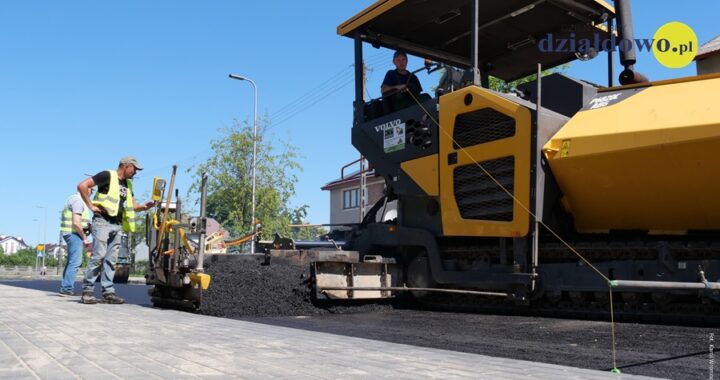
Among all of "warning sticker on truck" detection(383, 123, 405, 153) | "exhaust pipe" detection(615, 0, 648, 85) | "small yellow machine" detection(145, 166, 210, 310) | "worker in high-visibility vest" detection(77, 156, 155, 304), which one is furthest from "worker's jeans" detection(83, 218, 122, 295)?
"exhaust pipe" detection(615, 0, 648, 85)

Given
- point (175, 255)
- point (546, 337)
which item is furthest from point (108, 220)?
point (546, 337)

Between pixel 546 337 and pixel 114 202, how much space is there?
5.39 meters

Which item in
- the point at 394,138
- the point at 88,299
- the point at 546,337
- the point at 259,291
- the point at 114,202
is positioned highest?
the point at 394,138

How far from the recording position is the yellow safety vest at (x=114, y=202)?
25.2 ft

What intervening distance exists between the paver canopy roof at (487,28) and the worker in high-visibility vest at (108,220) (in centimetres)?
338

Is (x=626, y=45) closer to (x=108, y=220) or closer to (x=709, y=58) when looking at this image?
(x=108, y=220)

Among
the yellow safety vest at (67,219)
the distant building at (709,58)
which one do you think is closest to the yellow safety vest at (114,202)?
the yellow safety vest at (67,219)

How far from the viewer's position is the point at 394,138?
7539mm

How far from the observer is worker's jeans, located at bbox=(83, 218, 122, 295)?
7.62m

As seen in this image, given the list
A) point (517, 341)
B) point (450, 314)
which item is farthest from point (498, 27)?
point (517, 341)

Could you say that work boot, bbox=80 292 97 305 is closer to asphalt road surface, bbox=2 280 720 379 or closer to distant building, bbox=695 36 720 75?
asphalt road surface, bbox=2 280 720 379

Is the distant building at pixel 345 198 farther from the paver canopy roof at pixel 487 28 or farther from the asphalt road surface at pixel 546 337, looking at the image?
the asphalt road surface at pixel 546 337

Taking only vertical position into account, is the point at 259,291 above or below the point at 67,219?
below

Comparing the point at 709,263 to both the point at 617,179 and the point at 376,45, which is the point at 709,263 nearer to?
the point at 617,179
